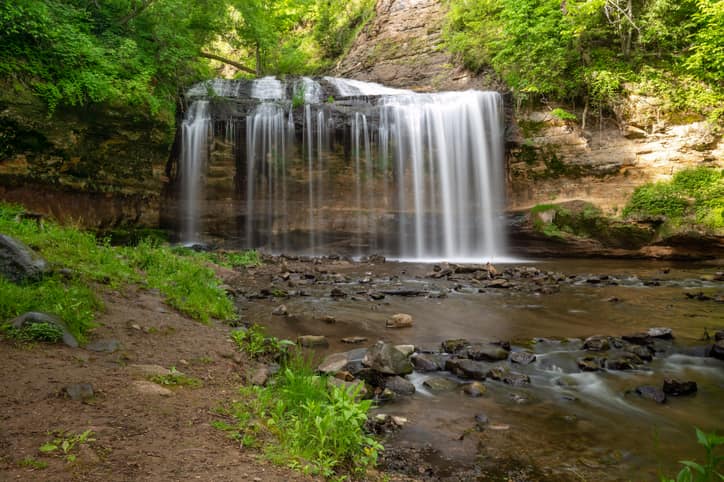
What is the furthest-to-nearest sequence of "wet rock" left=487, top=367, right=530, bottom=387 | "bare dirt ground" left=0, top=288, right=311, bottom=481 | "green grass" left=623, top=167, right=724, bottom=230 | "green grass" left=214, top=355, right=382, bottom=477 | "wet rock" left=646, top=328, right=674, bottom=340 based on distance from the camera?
"green grass" left=623, top=167, right=724, bottom=230 → "wet rock" left=646, top=328, right=674, bottom=340 → "wet rock" left=487, top=367, right=530, bottom=387 → "green grass" left=214, top=355, right=382, bottom=477 → "bare dirt ground" left=0, top=288, right=311, bottom=481

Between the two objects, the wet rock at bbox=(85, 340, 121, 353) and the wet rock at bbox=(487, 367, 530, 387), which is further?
the wet rock at bbox=(487, 367, 530, 387)

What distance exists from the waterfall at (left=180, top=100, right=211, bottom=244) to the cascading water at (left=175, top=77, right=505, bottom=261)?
8cm

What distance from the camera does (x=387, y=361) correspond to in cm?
418

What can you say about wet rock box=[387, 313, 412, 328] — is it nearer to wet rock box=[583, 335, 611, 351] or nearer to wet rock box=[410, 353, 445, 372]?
wet rock box=[410, 353, 445, 372]

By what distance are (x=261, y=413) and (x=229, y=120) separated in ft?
49.9

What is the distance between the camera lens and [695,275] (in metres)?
10.9

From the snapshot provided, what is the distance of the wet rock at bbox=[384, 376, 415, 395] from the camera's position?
12.5 feet

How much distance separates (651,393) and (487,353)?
5.10 ft

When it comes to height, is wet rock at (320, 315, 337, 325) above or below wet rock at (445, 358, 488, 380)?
above

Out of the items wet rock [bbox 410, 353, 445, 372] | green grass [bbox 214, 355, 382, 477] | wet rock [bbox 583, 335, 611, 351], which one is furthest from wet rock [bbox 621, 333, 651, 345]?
green grass [bbox 214, 355, 382, 477]

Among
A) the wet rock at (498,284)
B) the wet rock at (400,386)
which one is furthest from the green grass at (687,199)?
the wet rock at (400,386)

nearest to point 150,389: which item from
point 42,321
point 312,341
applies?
point 42,321

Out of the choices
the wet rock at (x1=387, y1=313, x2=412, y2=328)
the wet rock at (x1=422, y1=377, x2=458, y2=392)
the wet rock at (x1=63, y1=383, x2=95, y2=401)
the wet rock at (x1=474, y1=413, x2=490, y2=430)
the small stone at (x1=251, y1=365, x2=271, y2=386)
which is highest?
the wet rock at (x1=63, y1=383, x2=95, y2=401)

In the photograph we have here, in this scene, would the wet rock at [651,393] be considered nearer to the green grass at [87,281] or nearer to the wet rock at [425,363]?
the wet rock at [425,363]
